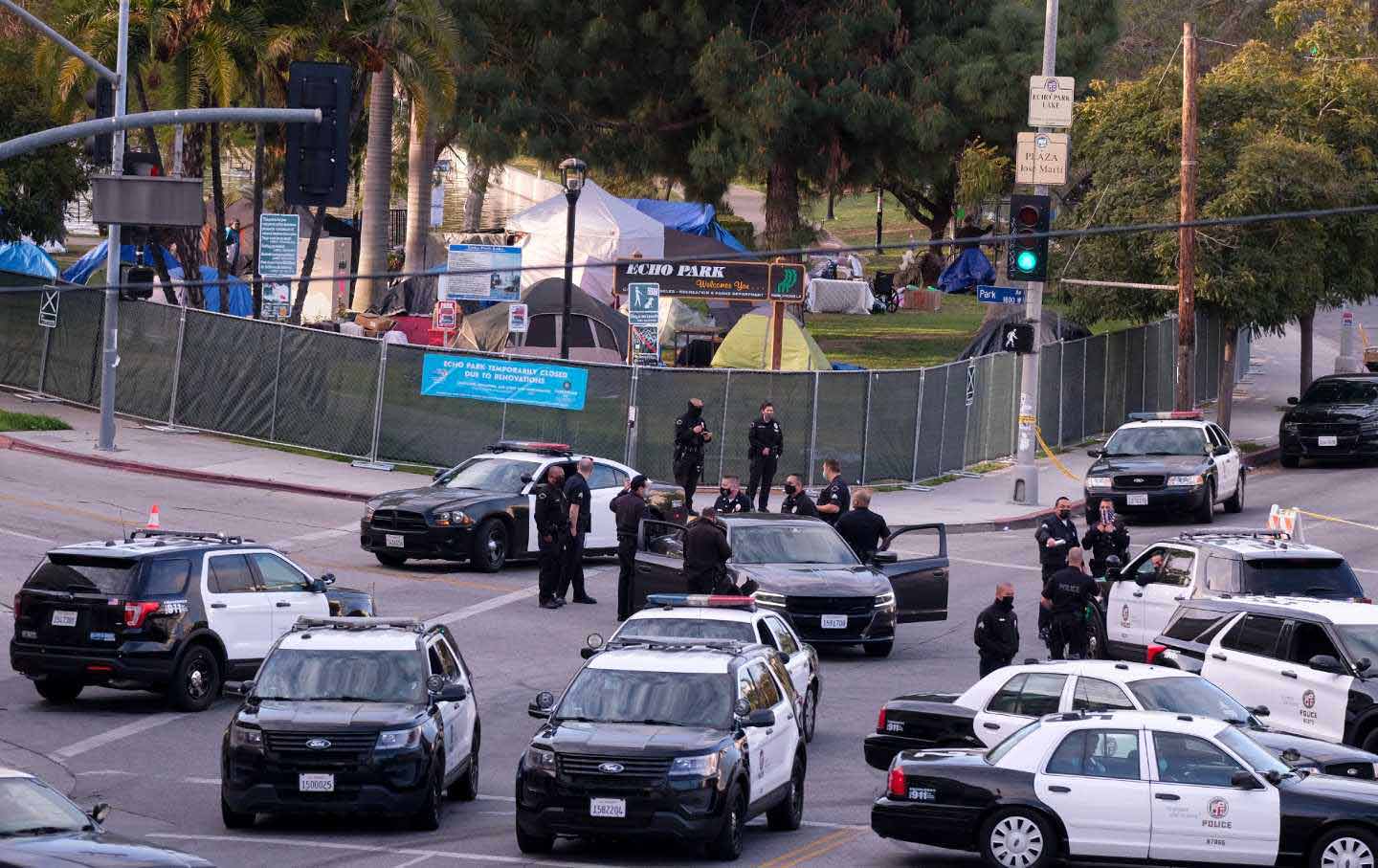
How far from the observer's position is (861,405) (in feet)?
114

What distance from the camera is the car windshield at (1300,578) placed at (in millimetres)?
19875

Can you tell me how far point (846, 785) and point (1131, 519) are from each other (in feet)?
56.0

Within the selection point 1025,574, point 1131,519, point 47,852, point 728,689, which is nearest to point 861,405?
point 1131,519

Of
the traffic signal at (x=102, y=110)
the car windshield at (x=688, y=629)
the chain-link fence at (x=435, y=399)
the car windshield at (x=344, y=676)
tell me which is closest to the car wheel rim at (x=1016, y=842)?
the car windshield at (x=688, y=629)

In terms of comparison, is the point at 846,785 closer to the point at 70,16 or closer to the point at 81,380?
the point at 81,380

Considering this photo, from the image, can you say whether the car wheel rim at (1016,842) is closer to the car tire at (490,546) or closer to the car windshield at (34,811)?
the car windshield at (34,811)

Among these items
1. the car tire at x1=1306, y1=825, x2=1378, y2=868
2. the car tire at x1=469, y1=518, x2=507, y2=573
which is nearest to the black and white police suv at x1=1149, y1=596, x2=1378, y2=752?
the car tire at x1=1306, y1=825, x2=1378, y2=868

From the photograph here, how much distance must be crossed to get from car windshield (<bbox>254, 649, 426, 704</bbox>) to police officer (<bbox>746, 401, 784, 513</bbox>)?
53.5 feet

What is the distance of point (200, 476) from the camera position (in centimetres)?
3203

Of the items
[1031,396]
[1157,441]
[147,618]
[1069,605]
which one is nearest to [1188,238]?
[1031,396]

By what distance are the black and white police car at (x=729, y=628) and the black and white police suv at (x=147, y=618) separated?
13.3ft

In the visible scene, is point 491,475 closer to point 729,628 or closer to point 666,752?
point 729,628

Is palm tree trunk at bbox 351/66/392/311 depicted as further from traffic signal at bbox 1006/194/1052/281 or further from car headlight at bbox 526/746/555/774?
car headlight at bbox 526/746/555/774

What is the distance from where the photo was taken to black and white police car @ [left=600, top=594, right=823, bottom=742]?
16.7 metres
